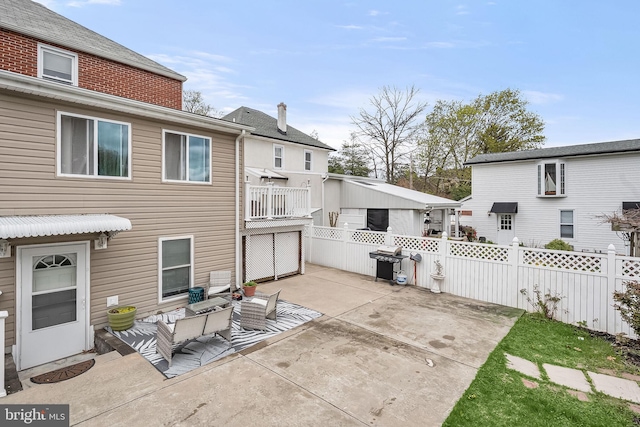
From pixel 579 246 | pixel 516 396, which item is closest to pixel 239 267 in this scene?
pixel 516 396

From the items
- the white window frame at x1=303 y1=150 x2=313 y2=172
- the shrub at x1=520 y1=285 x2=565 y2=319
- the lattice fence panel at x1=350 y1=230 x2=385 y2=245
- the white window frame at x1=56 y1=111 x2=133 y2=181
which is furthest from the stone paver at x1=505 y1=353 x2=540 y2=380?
the white window frame at x1=303 y1=150 x2=313 y2=172

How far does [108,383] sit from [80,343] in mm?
2273

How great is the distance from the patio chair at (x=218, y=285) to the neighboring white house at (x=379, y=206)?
9.11 meters

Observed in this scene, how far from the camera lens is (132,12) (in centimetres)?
1090

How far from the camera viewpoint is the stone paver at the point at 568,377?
14.1 feet

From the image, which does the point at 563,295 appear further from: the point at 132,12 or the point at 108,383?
the point at 132,12

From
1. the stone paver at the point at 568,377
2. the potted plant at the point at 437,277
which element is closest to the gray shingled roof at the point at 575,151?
the potted plant at the point at 437,277

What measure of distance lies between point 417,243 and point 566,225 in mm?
11786

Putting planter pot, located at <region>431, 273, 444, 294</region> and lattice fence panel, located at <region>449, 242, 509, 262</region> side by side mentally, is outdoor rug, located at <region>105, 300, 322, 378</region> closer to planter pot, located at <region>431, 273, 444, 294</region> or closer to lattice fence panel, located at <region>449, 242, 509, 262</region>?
planter pot, located at <region>431, 273, 444, 294</region>

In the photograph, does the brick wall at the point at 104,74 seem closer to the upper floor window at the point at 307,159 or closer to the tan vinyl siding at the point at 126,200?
the tan vinyl siding at the point at 126,200

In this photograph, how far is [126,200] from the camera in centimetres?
655

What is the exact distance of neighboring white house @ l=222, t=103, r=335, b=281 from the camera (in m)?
9.55

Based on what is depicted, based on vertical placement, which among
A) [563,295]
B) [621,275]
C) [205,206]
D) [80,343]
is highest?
[205,206]

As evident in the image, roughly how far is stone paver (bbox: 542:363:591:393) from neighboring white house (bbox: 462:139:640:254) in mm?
12549
